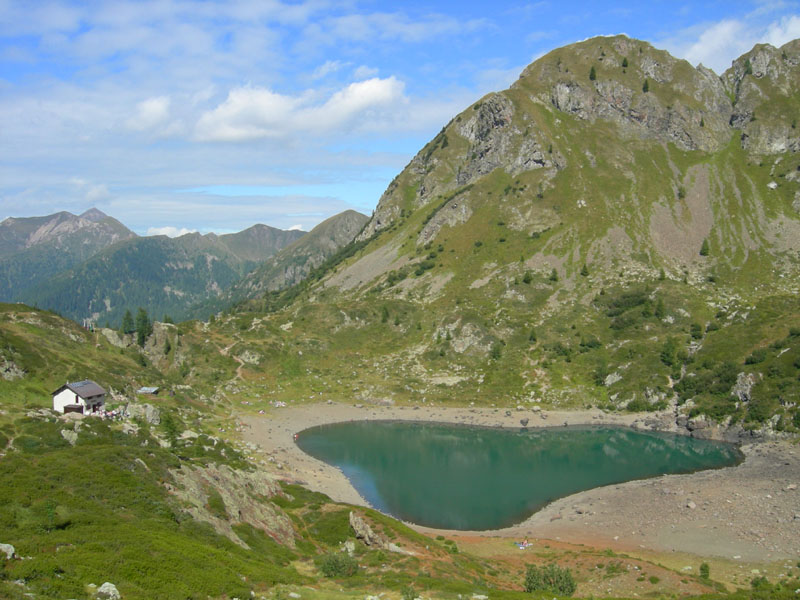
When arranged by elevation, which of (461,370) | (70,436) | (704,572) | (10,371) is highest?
(10,371)

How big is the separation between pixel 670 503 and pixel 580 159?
502ft

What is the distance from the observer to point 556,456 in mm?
92188

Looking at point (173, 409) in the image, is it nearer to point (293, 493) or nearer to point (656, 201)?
point (293, 493)

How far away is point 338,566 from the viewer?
3528 cm

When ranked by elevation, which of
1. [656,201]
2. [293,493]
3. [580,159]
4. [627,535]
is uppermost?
[580,159]

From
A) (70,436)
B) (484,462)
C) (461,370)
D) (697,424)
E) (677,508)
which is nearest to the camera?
(70,436)

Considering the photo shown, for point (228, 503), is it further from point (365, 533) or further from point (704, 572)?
point (704, 572)

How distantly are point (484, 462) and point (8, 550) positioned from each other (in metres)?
77.5

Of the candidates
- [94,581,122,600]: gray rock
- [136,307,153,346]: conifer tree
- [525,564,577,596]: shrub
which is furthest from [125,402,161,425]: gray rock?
[136,307,153,346]: conifer tree

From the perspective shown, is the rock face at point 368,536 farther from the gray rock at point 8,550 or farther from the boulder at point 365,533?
the gray rock at point 8,550

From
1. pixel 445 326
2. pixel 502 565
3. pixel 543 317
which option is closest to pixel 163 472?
pixel 502 565

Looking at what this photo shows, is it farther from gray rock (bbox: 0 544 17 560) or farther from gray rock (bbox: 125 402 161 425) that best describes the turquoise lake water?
gray rock (bbox: 0 544 17 560)

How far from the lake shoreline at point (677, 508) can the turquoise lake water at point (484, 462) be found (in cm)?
317

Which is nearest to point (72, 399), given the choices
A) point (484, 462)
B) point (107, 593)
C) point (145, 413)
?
point (145, 413)
